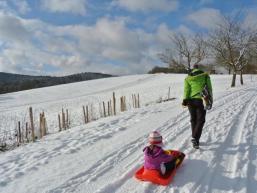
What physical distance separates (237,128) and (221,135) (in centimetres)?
122

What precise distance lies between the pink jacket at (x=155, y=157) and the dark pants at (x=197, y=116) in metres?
1.99

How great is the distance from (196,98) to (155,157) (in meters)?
2.53

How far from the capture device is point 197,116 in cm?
821

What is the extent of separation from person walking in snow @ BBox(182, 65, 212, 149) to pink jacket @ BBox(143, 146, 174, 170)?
6.57 ft

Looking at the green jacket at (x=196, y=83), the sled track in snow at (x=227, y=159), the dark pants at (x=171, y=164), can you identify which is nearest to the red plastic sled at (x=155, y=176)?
the dark pants at (x=171, y=164)

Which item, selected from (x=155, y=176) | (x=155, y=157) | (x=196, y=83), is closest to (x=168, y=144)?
(x=196, y=83)

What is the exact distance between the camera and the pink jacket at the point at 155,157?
620cm

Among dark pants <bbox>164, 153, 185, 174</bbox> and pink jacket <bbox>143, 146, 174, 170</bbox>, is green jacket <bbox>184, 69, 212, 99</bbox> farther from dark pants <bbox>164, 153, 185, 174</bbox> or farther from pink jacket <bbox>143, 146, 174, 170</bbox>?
pink jacket <bbox>143, 146, 174, 170</bbox>

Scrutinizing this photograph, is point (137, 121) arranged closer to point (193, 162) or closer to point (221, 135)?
point (221, 135)

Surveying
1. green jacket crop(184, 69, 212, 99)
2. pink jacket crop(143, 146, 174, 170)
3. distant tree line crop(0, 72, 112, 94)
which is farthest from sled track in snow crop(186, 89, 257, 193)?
distant tree line crop(0, 72, 112, 94)

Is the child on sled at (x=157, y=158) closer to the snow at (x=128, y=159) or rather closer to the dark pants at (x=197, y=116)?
the snow at (x=128, y=159)

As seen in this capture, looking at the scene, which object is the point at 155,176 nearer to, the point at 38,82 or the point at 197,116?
the point at 197,116

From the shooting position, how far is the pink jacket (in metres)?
6.20

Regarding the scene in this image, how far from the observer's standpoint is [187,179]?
6070 mm
